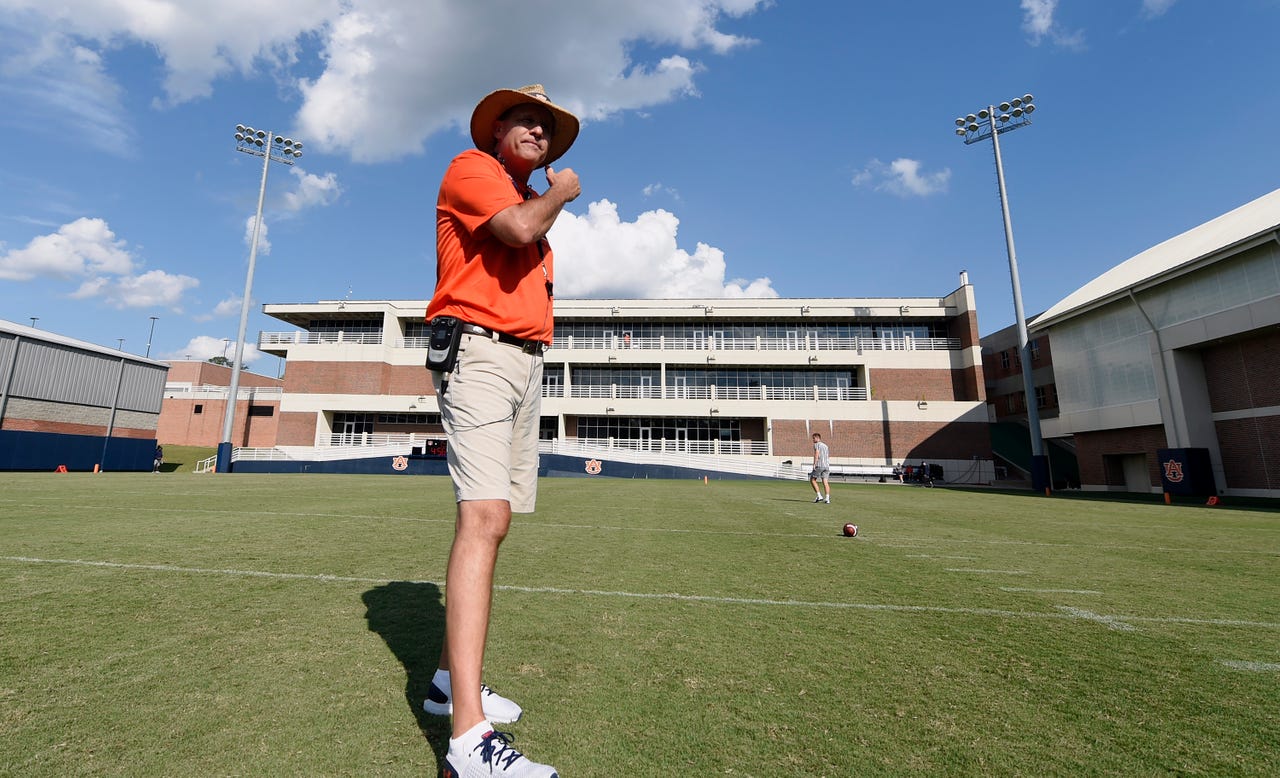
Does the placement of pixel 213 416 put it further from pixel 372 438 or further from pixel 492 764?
pixel 492 764

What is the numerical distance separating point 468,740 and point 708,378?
41.8 metres

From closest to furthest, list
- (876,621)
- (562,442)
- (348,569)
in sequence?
1. (876,621)
2. (348,569)
3. (562,442)

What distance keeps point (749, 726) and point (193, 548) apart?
16.3ft

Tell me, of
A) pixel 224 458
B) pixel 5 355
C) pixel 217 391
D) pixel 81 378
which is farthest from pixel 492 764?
pixel 217 391

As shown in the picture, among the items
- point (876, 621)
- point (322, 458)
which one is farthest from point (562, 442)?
point (876, 621)

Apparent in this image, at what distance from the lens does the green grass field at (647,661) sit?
163cm

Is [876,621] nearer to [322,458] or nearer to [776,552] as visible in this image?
[776,552]

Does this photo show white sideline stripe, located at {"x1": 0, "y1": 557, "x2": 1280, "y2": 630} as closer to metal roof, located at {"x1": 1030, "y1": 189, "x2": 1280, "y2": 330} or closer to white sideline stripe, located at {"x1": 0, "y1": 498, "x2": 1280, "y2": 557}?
white sideline stripe, located at {"x1": 0, "y1": 498, "x2": 1280, "y2": 557}

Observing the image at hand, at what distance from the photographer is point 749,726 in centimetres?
182

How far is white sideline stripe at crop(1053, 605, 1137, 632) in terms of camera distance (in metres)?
3.04

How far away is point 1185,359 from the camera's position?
19.8 m

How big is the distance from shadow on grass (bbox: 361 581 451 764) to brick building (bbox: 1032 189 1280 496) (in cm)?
2449

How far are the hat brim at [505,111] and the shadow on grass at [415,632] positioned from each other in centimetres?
222

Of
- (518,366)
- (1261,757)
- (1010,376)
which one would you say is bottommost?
(1261,757)
